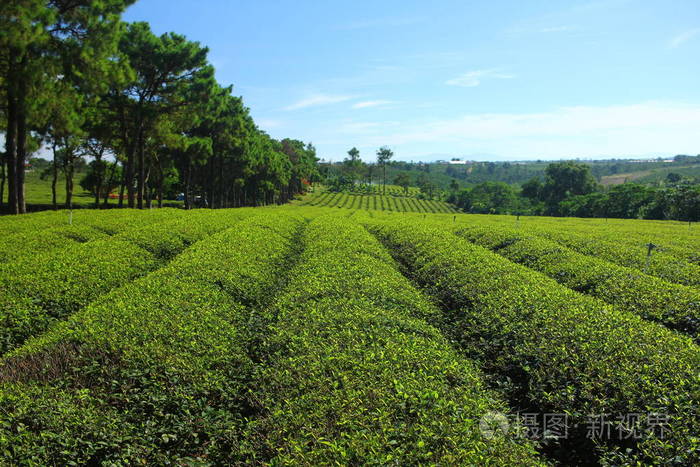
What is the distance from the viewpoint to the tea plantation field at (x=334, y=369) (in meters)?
4.46

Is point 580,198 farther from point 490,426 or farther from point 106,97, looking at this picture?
point 490,426

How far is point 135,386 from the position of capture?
5543mm

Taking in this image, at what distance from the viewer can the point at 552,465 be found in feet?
17.3

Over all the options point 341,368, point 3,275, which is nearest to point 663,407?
point 341,368

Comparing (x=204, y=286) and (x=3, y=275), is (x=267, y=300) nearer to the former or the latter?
(x=204, y=286)

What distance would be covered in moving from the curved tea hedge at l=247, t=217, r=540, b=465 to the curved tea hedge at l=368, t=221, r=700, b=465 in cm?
113

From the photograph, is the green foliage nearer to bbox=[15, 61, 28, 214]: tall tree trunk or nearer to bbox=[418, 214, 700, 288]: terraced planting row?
bbox=[418, 214, 700, 288]: terraced planting row

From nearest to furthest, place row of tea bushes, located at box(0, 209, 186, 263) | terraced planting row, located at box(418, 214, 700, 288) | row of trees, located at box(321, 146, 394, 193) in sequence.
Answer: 1. row of tea bushes, located at box(0, 209, 186, 263)
2. terraced planting row, located at box(418, 214, 700, 288)
3. row of trees, located at box(321, 146, 394, 193)

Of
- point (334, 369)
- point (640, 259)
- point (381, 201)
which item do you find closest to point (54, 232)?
point (334, 369)

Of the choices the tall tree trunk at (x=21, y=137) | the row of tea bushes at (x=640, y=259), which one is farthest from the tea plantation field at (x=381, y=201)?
the row of tea bushes at (x=640, y=259)

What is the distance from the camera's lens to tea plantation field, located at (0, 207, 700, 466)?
4465mm

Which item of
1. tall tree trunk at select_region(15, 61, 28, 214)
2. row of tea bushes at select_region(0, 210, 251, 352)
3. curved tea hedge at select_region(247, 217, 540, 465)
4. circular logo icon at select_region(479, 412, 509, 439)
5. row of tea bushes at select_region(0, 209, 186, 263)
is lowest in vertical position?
circular logo icon at select_region(479, 412, 509, 439)

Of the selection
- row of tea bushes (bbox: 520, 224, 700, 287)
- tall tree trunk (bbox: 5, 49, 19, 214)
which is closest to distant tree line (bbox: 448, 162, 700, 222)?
row of tea bushes (bbox: 520, 224, 700, 287)

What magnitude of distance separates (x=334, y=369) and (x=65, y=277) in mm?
8407
